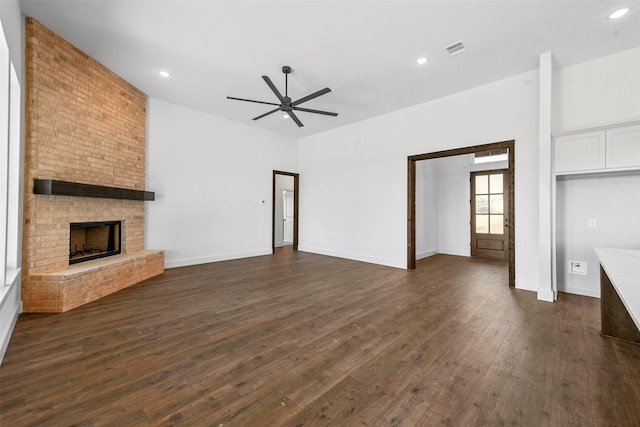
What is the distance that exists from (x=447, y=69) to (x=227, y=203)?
4.90 metres

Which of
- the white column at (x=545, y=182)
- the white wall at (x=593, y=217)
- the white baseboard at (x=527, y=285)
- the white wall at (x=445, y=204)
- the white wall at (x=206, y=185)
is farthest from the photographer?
the white wall at (x=445, y=204)

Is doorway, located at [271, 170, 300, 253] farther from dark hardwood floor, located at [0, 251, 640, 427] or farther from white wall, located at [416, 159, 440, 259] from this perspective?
dark hardwood floor, located at [0, 251, 640, 427]

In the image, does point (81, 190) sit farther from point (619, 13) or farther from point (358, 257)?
point (619, 13)

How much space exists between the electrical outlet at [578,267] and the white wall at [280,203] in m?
6.93

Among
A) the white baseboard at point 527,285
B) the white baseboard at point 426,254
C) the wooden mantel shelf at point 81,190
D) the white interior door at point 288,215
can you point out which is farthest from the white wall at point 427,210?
the wooden mantel shelf at point 81,190

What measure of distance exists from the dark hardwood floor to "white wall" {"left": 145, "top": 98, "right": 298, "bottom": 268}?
6.21ft

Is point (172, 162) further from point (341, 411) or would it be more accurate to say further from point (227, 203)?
point (341, 411)

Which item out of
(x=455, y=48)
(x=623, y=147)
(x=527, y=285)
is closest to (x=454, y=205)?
(x=527, y=285)

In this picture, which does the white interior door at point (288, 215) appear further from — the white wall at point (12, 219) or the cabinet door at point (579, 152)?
the cabinet door at point (579, 152)

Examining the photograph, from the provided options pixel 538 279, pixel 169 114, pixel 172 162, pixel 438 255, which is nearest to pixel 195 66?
pixel 169 114

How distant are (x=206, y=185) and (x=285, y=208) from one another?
4.29 meters

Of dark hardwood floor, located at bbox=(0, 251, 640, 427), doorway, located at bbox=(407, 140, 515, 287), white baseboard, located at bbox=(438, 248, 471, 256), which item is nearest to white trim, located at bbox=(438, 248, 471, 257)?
white baseboard, located at bbox=(438, 248, 471, 256)

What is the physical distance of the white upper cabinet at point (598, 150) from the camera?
9.80ft

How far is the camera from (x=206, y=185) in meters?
5.64
